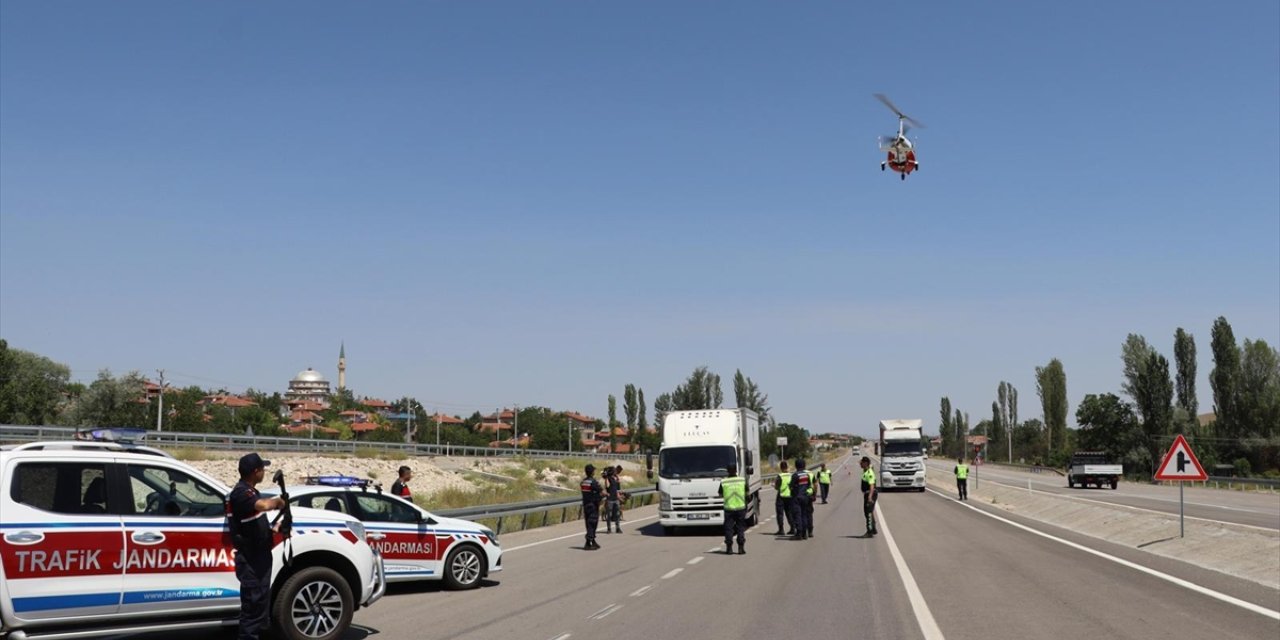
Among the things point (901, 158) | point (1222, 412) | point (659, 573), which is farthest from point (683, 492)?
point (1222, 412)

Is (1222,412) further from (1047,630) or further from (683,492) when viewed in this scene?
(1047,630)

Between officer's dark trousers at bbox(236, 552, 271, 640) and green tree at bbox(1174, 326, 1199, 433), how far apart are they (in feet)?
Result: 292

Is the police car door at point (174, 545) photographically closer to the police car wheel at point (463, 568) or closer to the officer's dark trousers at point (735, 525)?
the police car wheel at point (463, 568)

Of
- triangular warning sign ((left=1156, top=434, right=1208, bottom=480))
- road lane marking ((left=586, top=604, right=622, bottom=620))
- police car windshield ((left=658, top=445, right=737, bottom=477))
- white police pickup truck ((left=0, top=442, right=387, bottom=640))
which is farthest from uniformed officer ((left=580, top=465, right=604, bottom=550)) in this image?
white police pickup truck ((left=0, top=442, right=387, bottom=640))

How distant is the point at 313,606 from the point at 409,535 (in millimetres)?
4478

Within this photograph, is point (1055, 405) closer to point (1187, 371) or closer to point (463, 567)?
point (1187, 371)

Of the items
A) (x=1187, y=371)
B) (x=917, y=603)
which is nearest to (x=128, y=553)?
(x=917, y=603)

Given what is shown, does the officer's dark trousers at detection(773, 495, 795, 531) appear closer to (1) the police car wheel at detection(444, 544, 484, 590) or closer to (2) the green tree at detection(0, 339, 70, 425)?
(1) the police car wheel at detection(444, 544, 484, 590)

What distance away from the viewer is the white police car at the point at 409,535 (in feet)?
45.1

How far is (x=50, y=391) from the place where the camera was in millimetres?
99438

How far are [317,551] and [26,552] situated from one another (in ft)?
8.41

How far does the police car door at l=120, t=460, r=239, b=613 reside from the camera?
874 centimetres

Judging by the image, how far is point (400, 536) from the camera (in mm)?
14133

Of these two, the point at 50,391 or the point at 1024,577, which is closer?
the point at 1024,577
